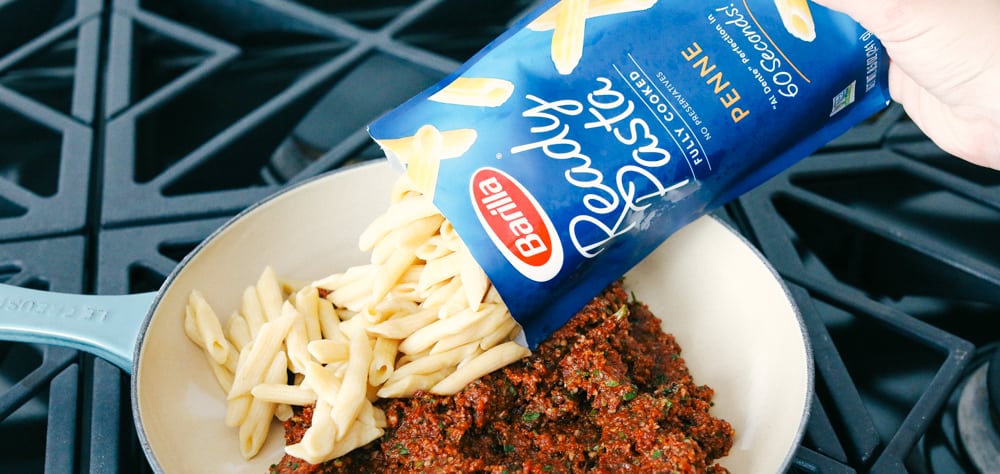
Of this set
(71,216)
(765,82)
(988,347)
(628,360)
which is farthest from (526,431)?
(71,216)

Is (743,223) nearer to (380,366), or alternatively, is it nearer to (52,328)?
(380,366)

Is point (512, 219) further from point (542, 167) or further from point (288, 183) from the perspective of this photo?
point (288, 183)

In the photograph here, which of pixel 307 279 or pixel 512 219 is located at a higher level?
pixel 307 279

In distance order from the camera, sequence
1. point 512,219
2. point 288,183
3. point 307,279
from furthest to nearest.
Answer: point 288,183 → point 307,279 → point 512,219

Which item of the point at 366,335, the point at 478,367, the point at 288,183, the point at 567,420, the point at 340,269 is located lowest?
the point at 567,420

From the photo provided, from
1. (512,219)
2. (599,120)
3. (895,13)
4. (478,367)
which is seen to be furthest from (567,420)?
(895,13)

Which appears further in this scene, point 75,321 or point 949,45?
point 75,321
